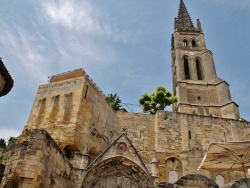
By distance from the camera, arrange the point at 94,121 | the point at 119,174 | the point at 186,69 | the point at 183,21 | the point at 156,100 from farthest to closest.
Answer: the point at 183,21 → the point at 186,69 → the point at 156,100 → the point at 94,121 → the point at 119,174

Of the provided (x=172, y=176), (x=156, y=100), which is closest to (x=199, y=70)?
(x=156, y=100)

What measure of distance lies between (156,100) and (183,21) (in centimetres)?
2266

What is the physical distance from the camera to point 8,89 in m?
9.84

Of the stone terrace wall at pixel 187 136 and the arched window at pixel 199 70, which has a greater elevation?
the arched window at pixel 199 70

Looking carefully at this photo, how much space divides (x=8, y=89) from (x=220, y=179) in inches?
596

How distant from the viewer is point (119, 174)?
13.5 meters

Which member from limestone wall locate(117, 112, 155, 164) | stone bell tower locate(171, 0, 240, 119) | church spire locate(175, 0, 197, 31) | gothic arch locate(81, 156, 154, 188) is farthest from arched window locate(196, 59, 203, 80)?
gothic arch locate(81, 156, 154, 188)

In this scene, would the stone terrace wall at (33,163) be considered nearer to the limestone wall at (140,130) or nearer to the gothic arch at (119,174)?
the gothic arch at (119,174)

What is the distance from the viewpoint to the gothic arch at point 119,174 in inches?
509

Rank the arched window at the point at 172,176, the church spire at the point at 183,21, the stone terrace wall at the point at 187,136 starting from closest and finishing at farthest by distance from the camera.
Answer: the arched window at the point at 172,176 → the stone terrace wall at the point at 187,136 → the church spire at the point at 183,21

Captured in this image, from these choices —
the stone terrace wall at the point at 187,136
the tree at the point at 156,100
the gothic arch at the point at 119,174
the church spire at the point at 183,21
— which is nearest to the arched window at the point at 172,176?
the stone terrace wall at the point at 187,136

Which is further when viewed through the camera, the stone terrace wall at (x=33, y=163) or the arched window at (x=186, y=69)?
the arched window at (x=186, y=69)

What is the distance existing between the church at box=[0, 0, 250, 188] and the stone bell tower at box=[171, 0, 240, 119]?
0.17m

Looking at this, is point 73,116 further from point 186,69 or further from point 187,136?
point 186,69
